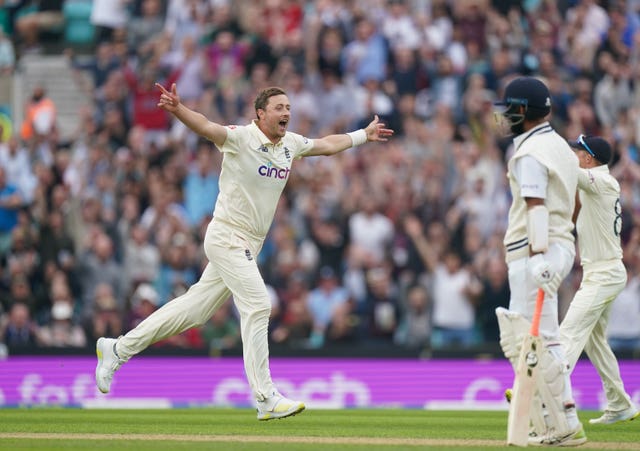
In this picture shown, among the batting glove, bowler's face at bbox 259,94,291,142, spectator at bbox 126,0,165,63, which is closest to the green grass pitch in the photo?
the batting glove

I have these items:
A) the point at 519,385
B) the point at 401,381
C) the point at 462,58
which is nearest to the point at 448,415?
the point at 401,381

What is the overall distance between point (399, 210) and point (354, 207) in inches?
24.0

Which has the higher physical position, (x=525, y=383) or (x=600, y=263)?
(x=600, y=263)

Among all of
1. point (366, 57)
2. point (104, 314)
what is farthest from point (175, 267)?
point (366, 57)

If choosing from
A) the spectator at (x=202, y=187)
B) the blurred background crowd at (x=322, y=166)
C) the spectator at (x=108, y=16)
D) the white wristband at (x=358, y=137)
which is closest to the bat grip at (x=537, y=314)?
the white wristband at (x=358, y=137)

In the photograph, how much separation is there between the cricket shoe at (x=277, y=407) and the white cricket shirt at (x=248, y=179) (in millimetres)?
1400

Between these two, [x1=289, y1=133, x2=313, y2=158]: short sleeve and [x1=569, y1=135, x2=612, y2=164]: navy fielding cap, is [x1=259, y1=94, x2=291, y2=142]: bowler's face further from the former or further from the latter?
[x1=569, y1=135, x2=612, y2=164]: navy fielding cap

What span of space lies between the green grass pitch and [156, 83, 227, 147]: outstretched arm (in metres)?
2.40

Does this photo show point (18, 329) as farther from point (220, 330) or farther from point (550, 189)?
point (550, 189)

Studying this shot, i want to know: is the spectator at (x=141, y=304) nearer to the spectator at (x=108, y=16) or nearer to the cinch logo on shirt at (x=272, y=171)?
the cinch logo on shirt at (x=272, y=171)

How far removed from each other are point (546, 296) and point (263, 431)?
9.11 feet

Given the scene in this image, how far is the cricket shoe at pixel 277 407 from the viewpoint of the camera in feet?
34.4

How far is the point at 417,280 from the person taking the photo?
55.3 feet

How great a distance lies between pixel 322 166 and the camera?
18.3 metres
